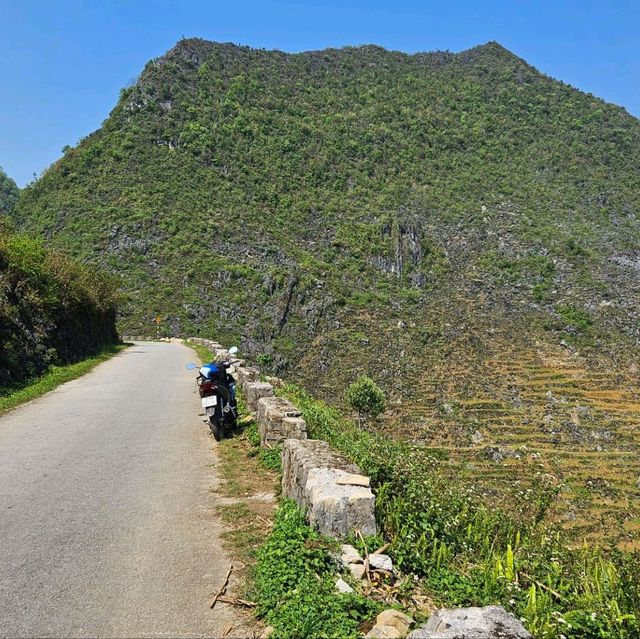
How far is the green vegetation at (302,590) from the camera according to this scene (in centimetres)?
294

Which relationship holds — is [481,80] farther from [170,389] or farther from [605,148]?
[170,389]

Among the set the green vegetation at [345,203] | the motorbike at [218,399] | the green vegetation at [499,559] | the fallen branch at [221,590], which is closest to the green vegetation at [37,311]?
the motorbike at [218,399]

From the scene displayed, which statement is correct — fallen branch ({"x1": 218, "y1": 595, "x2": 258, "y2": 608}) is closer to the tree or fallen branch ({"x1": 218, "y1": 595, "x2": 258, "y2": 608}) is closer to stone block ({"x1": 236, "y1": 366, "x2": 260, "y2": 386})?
stone block ({"x1": 236, "y1": 366, "x2": 260, "y2": 386})

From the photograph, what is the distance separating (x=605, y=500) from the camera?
→ 29297mm

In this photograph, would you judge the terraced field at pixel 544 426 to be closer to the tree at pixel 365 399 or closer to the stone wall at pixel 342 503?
the tree at pixel 365 399

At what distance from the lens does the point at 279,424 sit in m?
7.17

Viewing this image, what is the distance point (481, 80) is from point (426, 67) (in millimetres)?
14644

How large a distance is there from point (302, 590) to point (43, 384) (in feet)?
37.6

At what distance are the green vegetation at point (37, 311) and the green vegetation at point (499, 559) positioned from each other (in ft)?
33.9

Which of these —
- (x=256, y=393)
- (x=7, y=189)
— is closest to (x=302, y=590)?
(x=256, y=393)

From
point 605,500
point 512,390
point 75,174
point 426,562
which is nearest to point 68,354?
point 426,562

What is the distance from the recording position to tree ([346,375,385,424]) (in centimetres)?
3719

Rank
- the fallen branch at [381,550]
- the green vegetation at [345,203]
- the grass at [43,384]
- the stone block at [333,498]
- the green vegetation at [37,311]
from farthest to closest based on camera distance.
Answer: the green vegetation at [345,203] → the green vegetation at [37,311] → the grass at [43,384] → the stone block at [333,498] → the fallen branch at [381,550]

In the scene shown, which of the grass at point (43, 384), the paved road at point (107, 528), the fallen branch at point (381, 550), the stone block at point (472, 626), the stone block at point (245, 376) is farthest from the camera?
the stone block at point (245, 376)
